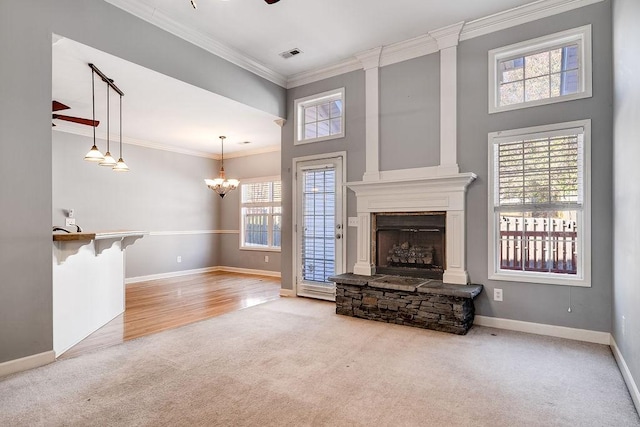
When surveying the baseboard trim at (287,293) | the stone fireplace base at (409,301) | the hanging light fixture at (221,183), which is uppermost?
the hanging light fixture at (221,183)

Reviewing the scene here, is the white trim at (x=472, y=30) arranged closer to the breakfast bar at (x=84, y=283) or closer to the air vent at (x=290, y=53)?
the air vent at (x=290, y=53)

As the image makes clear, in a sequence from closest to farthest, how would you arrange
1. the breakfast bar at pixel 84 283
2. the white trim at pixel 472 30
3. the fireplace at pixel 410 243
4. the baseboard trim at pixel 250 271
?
the breakfast bar at pixel 84 283, the white trim at pixel 472 30, the fireplace at pixel 410 243, the baseboard trim at pixel 250 271

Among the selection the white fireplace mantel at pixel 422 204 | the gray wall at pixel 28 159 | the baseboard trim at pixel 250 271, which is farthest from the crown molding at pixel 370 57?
the baseboard trim at pixel 250 271

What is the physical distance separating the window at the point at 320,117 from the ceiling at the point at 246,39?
423 millimetres

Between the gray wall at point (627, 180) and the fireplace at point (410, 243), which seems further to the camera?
the fireplace at point (410, 243)

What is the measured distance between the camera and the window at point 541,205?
11.3 ft

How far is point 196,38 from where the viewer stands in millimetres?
4109

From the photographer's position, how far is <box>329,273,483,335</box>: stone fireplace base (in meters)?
3.63

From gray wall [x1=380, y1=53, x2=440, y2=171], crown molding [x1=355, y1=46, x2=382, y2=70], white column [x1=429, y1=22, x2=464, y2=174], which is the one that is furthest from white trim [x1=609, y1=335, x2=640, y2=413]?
crown molding [x1=355, y1=46, x2=382, y2=70]

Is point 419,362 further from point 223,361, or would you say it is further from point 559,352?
point 223,361

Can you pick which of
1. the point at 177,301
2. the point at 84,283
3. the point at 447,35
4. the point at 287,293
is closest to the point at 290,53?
the point at 447,35

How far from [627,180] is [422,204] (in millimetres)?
1936

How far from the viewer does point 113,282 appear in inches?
171

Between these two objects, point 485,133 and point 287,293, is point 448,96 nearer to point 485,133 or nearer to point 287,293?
point 485,133
